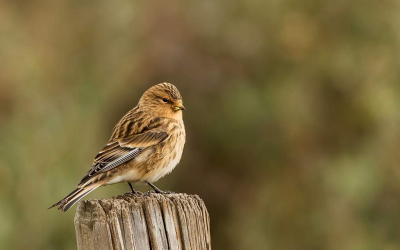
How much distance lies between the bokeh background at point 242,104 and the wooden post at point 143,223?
5539mm

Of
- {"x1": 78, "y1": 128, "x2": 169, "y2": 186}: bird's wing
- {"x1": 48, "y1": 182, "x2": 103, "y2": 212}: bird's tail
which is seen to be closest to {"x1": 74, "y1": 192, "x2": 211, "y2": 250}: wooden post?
{"x1": 48, "y1": 182, "x2": 103, "y2": 212}: bird's tail

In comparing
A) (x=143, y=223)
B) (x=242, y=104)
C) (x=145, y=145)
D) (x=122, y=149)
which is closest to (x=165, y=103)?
(x=145, y=145)

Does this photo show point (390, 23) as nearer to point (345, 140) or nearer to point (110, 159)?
point (345, 140)

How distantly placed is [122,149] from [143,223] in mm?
2335

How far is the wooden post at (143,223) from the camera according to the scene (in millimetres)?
4195

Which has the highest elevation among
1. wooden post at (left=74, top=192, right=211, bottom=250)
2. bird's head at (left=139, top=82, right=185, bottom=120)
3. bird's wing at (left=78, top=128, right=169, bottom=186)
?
bird's head at (left=139, top=82, right=185, bottom=120)

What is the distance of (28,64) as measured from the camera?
12.0 m

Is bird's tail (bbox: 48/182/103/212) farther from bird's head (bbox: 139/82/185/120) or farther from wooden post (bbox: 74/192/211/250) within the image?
bird's head (bbox: 139/82/185/120)

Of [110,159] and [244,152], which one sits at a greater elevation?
[244,152]

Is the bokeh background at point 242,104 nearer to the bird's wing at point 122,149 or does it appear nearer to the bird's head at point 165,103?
the bird's head at point 165,103

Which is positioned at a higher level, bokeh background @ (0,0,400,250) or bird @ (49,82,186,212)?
bokeh background @ (0,0,400,250)

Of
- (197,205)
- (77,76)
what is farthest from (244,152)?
(197,205)

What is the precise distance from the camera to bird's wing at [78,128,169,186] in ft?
20.5

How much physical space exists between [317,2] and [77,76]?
4434 millimetres
